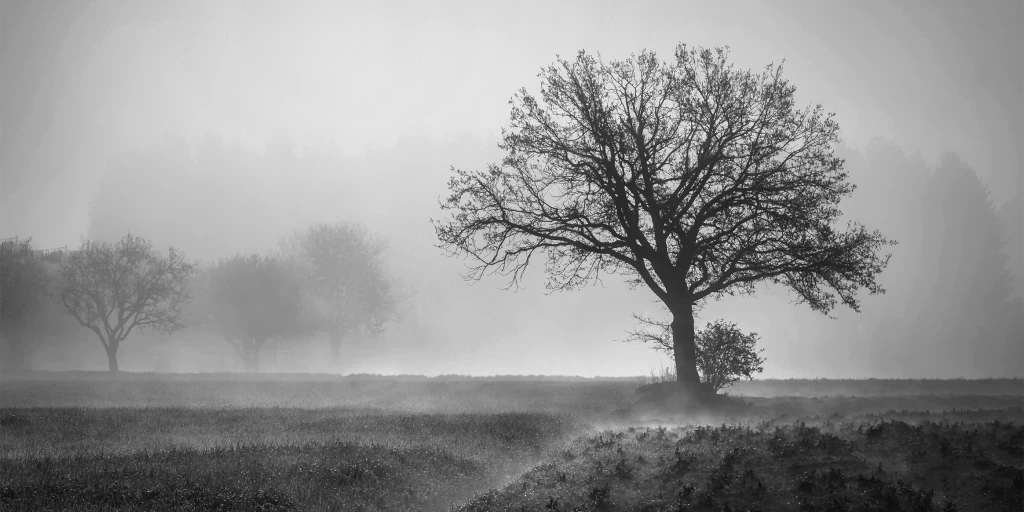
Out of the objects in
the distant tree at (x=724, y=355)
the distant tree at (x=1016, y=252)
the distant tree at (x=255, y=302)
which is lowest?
the distant tree at (x=724, y=355)

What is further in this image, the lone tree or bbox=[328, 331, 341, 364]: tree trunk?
bbox=[328, 331, 341, 364]: tree trunk

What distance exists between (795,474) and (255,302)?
188 ft

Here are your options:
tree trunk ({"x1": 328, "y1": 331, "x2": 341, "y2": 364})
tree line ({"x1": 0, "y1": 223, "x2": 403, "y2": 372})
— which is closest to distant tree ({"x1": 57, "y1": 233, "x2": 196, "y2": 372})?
tree line ({"x1": 0, "y1": 223, "x2": 403, "y2": 372})

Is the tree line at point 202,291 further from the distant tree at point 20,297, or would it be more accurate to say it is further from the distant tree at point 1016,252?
→ the distant tree at point 1016,252

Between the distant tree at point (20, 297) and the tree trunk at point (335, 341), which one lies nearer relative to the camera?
the distant tree at point (20, 297)

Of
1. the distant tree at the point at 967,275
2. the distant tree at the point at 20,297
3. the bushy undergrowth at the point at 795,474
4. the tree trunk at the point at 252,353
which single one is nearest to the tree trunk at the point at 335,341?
the tree trunk at the point at 252,353

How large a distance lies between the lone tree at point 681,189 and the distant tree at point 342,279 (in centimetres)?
4233

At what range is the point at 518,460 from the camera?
42.5 ft

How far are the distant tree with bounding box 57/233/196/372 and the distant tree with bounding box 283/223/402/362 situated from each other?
12.6m

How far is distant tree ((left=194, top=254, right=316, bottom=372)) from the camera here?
58.7 metres

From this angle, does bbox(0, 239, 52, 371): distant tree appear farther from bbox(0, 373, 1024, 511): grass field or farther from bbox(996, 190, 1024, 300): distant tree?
bbox(996, 190, 1024, 300): distant tree

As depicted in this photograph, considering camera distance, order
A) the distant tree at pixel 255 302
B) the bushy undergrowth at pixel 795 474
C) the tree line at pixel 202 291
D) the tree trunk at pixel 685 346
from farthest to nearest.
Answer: the distant tree at pixel 255 302, the tree line at pixel 202 291, the tree trunk at pixel 685 346, the bushy undergrowth at pixel 795 474

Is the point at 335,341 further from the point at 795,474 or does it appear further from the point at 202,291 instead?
the point at 795,474

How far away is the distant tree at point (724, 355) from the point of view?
1934cm
